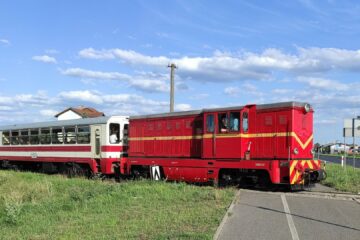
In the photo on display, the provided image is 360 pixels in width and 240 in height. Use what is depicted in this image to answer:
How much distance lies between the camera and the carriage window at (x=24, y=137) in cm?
2836

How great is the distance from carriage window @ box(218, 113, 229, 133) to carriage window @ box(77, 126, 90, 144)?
870cm

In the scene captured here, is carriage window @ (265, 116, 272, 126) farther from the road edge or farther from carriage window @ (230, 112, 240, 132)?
the road edge

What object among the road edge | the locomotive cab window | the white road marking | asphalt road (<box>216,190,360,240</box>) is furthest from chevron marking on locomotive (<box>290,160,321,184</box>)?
the locomotive cab window

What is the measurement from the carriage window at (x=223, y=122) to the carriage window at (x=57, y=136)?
37.1 ft

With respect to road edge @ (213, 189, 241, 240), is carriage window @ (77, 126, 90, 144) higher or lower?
higher

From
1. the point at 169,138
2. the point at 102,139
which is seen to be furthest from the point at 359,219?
the point at 102,139

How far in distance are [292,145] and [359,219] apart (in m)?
5.62

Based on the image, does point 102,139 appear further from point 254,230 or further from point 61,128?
point 254,230

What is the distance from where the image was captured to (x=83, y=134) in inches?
926

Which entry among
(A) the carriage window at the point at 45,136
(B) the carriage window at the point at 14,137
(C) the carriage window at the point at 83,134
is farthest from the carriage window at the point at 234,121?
(B) the carriage window at the point at 14,137

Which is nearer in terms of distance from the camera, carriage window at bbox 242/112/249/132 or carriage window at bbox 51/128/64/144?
carriage window at bbox 242/112/249/132

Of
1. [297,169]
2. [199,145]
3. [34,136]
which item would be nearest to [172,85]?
[34,136]

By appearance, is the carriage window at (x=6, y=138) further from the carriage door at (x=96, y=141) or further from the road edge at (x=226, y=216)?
the road edge at (x=226, y=216)

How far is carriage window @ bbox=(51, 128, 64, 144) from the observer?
2502cm
